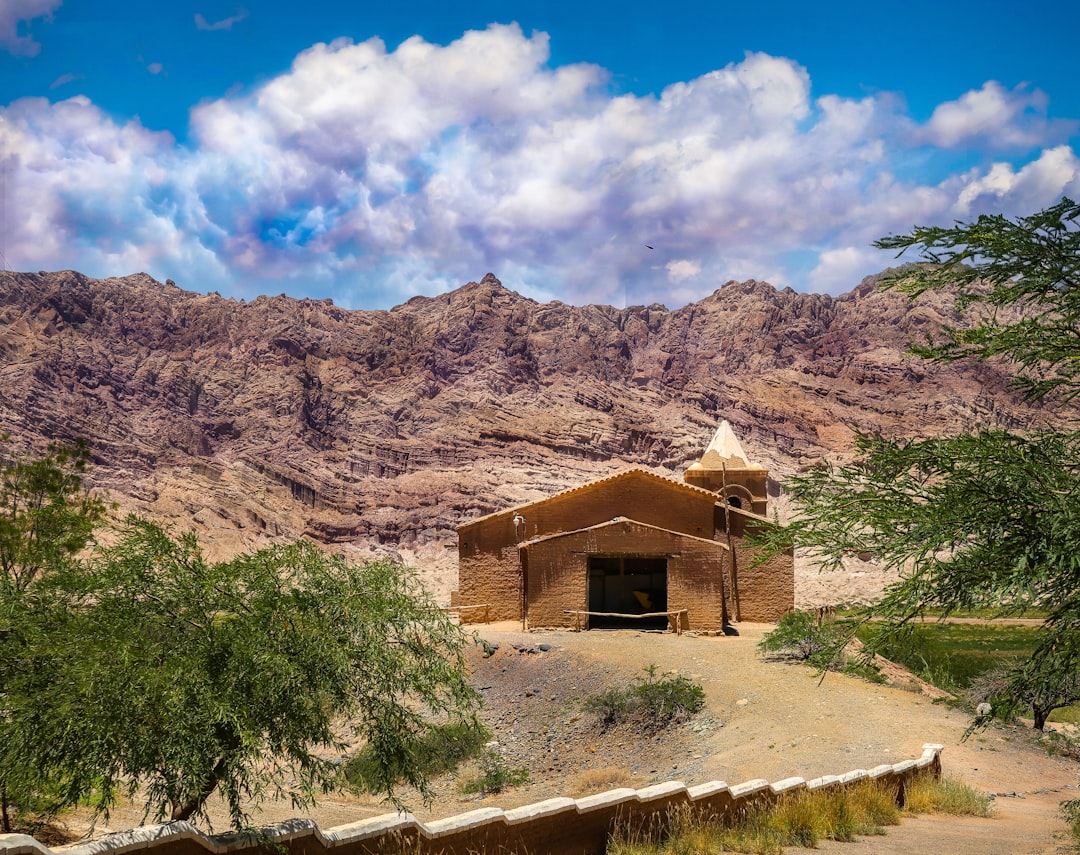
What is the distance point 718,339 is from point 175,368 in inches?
3618

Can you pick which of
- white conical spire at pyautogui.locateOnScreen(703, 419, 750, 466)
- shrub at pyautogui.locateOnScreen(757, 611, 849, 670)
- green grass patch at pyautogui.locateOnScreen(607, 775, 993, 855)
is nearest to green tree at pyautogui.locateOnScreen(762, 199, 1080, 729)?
green grass patch at pyautogui.locateOnScreen(607, 775, 993, 855)

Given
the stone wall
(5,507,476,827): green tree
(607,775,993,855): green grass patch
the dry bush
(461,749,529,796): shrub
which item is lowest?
(461,749,529,796): shrub

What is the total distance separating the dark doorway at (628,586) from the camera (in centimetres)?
3666

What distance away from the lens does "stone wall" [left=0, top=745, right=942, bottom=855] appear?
7.26m

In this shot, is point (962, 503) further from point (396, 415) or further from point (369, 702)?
point (396, 415)

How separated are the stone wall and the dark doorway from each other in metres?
24.1

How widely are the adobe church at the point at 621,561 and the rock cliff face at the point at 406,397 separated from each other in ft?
Result: 177

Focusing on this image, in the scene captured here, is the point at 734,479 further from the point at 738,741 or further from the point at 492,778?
the point at 492,778

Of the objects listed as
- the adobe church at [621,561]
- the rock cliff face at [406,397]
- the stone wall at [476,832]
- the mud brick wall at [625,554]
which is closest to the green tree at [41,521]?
the stone wall at [476,832]

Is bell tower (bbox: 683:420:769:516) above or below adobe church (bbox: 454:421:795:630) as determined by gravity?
above

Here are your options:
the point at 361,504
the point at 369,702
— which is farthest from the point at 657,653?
the point at 361,504

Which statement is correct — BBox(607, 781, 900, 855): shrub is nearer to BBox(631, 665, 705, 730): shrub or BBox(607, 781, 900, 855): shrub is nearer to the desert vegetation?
the desert vegetation

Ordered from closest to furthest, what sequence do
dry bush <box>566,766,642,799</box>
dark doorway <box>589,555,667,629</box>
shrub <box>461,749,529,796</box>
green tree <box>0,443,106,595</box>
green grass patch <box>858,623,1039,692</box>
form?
green grass patch <box>858,623,1039,692</box>, dry bush <box>566,766,642,799</box>, shrub <box>461,749,529,796</box>, green tree <box>0,443,106,595</box>, dark doorway <box>589,555,667,629</box>

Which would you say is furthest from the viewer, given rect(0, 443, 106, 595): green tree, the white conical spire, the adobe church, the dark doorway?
the white conical spire
